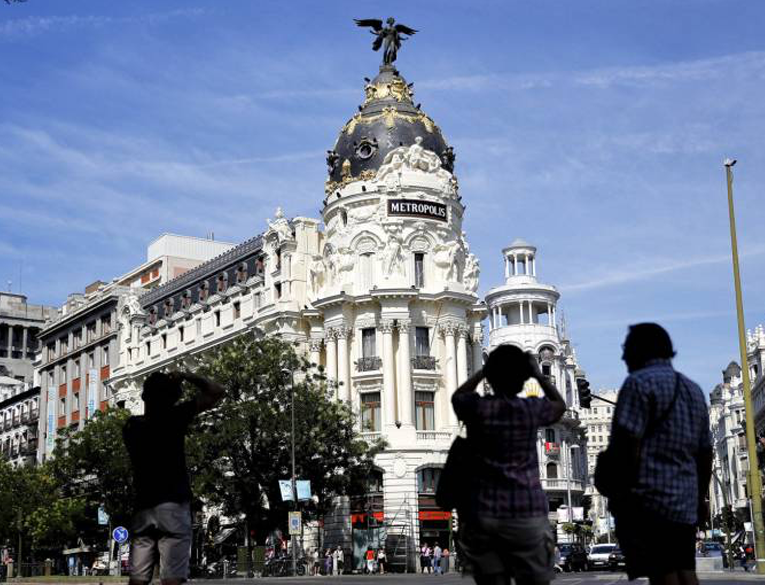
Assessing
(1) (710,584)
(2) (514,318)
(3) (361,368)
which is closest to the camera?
(1) (710,584)

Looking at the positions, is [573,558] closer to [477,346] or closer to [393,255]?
[477,346]

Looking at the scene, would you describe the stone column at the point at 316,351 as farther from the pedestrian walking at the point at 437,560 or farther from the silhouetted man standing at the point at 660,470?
the silhouetted man standing at the point at 660,470

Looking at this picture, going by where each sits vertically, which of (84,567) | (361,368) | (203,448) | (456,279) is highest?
(456,279)

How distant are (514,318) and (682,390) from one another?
293 feet

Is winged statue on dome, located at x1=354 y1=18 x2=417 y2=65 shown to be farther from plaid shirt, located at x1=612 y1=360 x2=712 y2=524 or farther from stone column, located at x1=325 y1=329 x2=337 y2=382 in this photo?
plaid shirt, located at x1=612 y1=360 x2=712 y2=524

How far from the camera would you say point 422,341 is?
63.0m

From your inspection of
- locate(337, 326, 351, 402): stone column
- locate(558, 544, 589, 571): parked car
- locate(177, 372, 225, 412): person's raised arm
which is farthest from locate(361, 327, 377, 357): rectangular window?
locate(177, 372, 225, 412): person's raised arm

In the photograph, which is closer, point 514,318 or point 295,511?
point 295,511

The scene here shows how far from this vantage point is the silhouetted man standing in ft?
22.4

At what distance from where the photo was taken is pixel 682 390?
709 cm

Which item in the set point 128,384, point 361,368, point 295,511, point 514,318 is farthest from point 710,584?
point 514,318

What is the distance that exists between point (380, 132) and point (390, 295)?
1040cm

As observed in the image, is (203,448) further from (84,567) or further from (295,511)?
(84,567)

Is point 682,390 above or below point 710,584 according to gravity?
above
